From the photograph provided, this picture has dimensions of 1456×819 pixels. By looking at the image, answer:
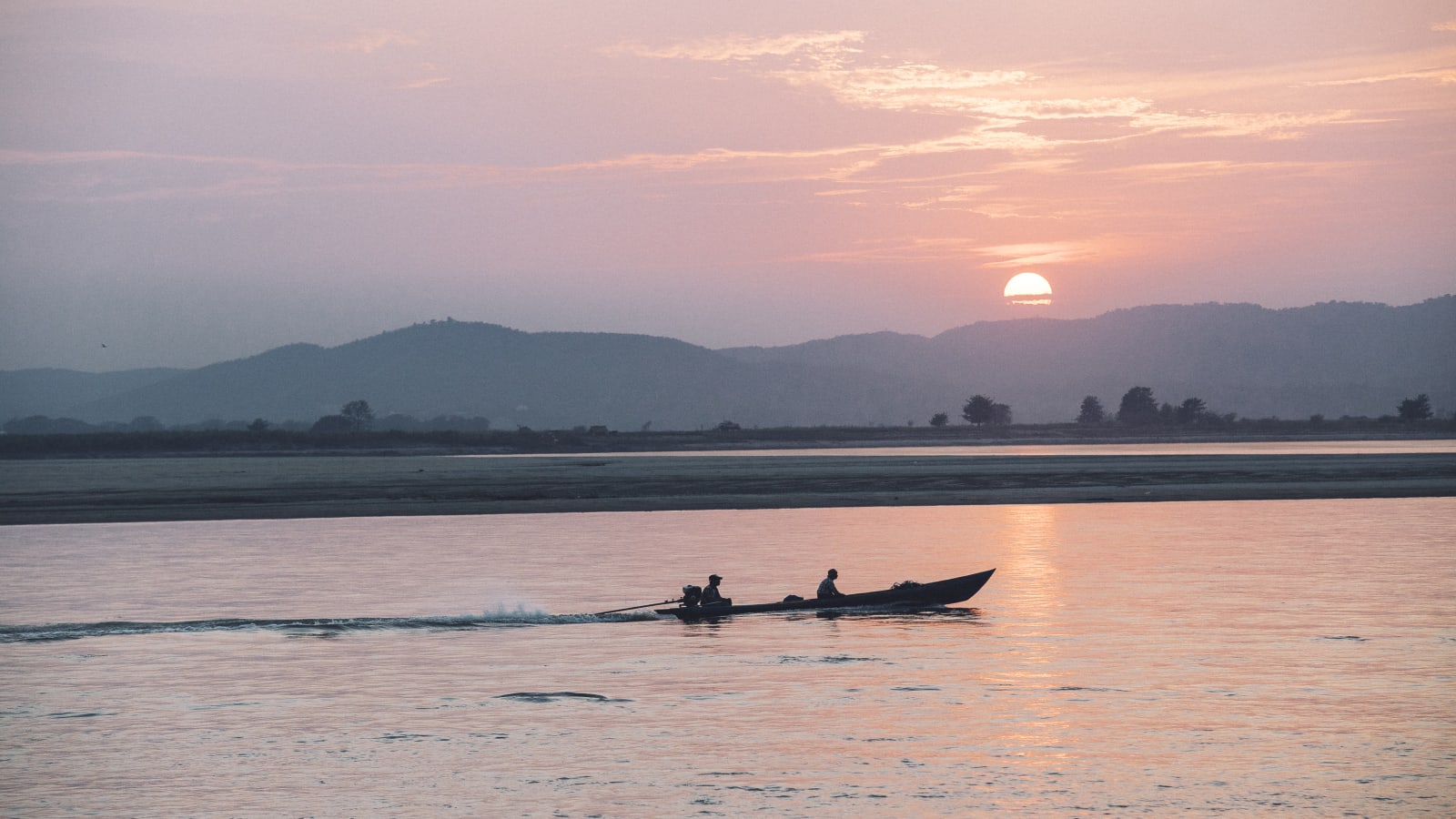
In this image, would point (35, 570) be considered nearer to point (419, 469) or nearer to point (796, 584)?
point (796, 584)

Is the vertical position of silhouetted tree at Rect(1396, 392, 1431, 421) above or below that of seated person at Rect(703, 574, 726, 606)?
above

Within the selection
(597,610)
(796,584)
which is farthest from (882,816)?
(796,584)

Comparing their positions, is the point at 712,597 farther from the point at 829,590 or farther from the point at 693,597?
the point at 829,590

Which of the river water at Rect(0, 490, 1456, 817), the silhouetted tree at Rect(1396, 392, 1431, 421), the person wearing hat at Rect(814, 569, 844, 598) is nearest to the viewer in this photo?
the river water at Rect(0, 490, 1456, 817)

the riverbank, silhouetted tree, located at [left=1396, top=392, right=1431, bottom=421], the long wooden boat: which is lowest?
the long wooden boat

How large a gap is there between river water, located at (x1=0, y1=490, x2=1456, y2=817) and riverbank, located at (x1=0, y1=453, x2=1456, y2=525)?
22563mm

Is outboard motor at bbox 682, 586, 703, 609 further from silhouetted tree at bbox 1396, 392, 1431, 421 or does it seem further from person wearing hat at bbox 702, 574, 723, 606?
silhouetted tree at bbox 1396, 392, 1431, 421

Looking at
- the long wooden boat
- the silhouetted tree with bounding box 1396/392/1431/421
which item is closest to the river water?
the long wooden boat

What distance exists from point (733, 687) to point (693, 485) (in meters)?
58.1

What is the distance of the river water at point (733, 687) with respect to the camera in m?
19.5

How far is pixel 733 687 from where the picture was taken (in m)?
26.6

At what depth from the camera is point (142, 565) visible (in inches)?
1938

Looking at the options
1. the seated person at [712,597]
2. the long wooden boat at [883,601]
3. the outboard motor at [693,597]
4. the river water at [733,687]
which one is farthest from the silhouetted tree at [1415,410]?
the outboard motor at [693,597]

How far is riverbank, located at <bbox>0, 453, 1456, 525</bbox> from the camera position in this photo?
74.1 metres
